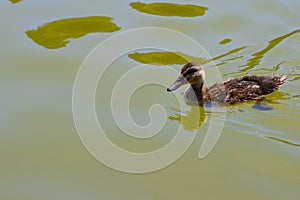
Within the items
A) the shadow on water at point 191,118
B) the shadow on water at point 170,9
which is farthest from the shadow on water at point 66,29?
the shadow on water at point 191,118

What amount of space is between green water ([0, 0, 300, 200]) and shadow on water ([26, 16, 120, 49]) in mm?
11

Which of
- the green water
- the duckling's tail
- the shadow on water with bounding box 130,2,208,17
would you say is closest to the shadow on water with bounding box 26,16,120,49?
the green water

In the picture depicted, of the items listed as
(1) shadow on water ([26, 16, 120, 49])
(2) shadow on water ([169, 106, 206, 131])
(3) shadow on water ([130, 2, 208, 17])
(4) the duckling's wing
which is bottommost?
(2) shadow on water ([169, 106, 206, 131])

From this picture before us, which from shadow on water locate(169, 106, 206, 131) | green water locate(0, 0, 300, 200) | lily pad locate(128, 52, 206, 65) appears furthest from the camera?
lily pad locate(128, 52, 206, 65)

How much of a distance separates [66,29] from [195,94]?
1781 mm

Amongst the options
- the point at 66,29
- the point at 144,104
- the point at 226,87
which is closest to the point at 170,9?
the point at 66,29

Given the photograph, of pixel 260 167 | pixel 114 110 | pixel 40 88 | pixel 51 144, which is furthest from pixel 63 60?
pixel 260 167

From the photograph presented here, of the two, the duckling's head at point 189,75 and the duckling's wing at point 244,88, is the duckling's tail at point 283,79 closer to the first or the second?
the duckling's wing at point 244,88

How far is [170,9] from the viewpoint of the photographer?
22.8ft

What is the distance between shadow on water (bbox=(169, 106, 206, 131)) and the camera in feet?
16.6

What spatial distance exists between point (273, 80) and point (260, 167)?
4.45ft

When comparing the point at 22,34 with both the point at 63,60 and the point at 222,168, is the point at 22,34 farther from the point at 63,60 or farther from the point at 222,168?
the point at 222,168

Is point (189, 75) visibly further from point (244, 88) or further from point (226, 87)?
point (244, 88)

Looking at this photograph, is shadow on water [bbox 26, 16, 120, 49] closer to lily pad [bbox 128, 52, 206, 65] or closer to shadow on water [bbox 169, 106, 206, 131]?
lily pad [bbox 128, 52, 206, 65]
